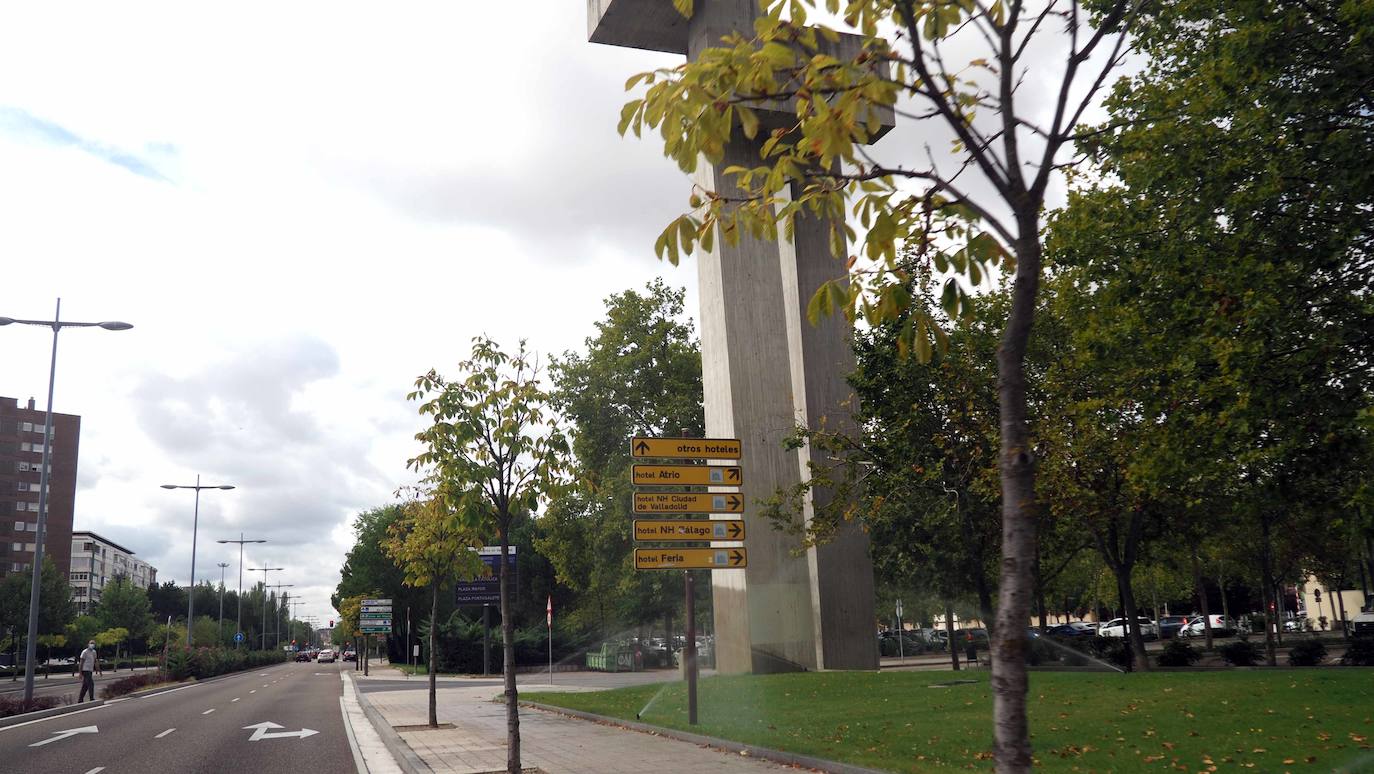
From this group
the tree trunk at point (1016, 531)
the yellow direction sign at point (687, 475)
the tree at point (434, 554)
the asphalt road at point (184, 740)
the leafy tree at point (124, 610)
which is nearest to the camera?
the tree trunk at point (1016, 531)

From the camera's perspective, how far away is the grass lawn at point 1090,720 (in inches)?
392

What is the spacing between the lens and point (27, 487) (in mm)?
108875

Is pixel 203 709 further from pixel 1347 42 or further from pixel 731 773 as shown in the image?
pixel 1347 42

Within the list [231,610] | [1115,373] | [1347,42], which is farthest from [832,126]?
[231,610]

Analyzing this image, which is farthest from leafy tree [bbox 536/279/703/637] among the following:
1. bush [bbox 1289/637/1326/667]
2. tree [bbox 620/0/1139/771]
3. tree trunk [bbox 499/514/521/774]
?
tree [bbox 620/0/1139/771]

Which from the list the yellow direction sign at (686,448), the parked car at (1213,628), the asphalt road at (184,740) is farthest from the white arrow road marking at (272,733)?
the parked car at (1213,628)

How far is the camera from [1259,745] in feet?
33.2

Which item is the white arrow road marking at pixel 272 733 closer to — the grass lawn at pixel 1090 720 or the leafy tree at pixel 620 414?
the grass lawn at pixel 1090 720

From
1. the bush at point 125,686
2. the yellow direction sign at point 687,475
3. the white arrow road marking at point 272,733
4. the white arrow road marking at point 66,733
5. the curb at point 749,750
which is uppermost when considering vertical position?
the yellow direction sign at point 687,475

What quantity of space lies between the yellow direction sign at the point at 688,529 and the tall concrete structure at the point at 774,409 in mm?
10329

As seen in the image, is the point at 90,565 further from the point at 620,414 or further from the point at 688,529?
the point at 688,529

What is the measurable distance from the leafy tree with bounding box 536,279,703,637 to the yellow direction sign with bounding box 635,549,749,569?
84.2 ft

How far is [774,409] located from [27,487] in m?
111

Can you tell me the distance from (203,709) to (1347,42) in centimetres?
2912
